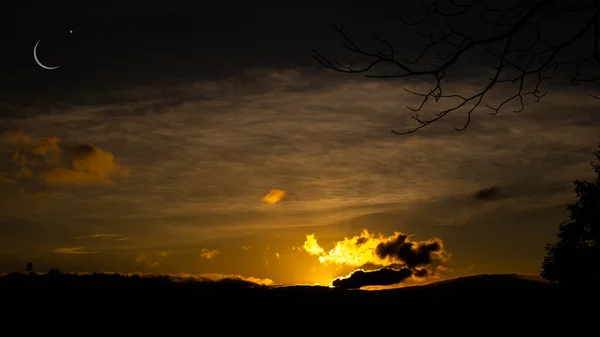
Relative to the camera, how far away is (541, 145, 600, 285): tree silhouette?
147 feet

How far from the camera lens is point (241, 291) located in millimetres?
79625

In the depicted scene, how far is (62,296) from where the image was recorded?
61.7 meters

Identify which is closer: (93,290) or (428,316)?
(93,290)

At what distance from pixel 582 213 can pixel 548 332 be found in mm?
10976

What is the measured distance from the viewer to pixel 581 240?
150 feet

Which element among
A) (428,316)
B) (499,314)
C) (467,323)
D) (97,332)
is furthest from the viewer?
(428,316)

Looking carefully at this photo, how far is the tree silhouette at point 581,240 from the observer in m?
44.8

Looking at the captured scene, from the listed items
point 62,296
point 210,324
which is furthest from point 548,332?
point 62,296

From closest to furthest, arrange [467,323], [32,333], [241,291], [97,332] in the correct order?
[32,333]
[97,332]
[467,323]
[241,291]

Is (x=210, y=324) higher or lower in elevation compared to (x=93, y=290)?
lower

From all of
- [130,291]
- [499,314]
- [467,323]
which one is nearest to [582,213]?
[467,323]

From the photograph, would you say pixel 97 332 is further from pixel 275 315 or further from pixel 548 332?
pixel 548 332

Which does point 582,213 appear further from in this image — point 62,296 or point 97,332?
point 62,296

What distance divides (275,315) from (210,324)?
1427 cm
